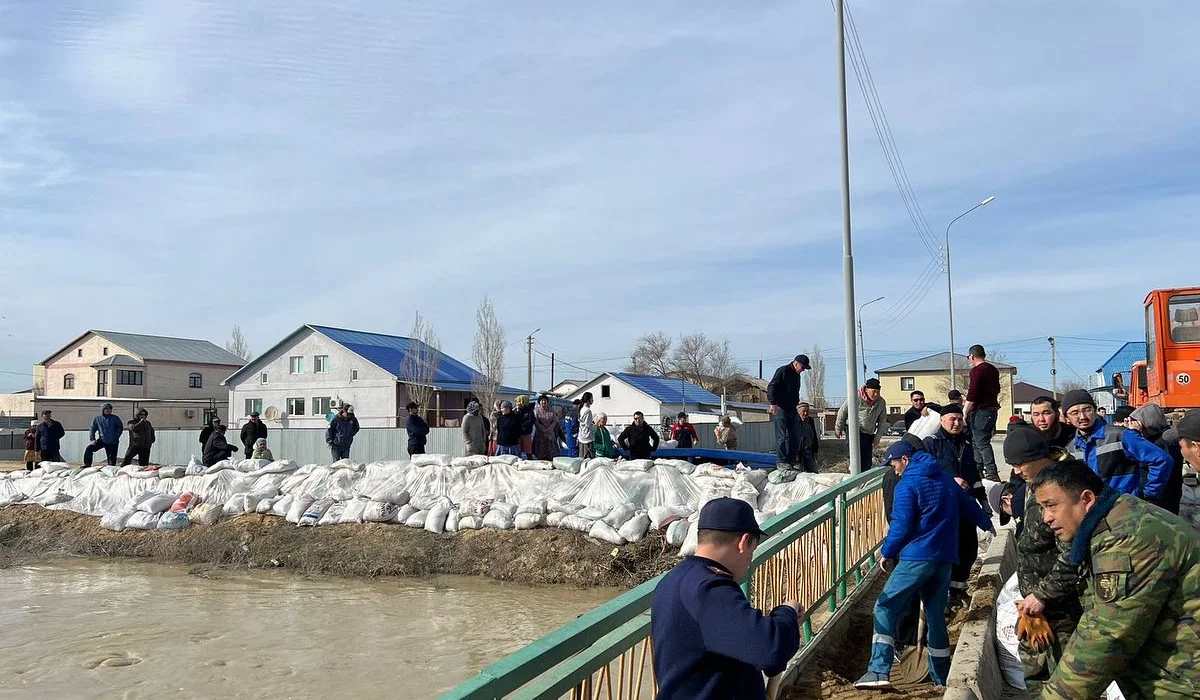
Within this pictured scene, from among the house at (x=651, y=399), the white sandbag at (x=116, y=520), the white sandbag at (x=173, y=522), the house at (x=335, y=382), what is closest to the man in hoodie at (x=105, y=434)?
the white sandbag at (x=116, y=520)

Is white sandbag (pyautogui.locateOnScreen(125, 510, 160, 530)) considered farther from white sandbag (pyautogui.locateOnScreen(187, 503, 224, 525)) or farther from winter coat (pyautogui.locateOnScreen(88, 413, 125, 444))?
winter coat (pyautogui.locateOnScreen(88, 413, 125, 444))

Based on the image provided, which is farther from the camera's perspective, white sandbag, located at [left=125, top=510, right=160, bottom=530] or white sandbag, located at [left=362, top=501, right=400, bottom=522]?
white sandbag, located at [left=125, top=510, right=160, bottom=530]

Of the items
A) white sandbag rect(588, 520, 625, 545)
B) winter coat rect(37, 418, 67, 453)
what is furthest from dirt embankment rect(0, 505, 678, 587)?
winter coat rect(37, 418, 67, 453)

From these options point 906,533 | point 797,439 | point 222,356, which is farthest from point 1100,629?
point 222,356

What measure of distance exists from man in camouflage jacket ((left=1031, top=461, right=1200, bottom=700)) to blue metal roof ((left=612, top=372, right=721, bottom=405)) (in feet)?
144

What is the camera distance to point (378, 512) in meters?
12.5

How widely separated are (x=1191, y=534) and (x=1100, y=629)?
354 millimetres

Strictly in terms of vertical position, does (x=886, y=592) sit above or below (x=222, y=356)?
below

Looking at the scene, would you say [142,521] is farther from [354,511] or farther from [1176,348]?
[1176,348]

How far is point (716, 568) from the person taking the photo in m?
2.40

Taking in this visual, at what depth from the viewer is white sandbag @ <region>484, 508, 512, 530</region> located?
11.8 metres

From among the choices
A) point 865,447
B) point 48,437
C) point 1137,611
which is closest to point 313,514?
point 865,447

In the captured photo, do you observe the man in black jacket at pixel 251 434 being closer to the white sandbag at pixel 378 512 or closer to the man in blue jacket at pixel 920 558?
the white sandbag at pixel 378 512

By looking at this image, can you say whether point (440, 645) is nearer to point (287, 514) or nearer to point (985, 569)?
point (985, 569)
